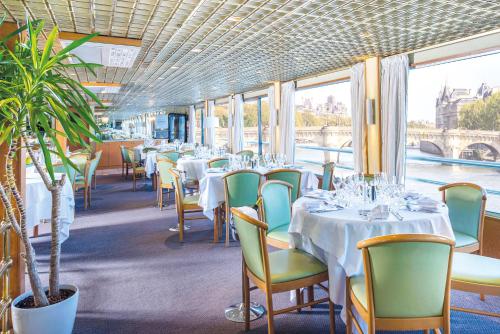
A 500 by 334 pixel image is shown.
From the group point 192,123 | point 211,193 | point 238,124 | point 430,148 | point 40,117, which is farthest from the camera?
point 430,148

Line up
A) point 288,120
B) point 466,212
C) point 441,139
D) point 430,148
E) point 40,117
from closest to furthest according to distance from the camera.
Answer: point 40,117, point 466,212, point 288,120, point 430,148, point 441,139

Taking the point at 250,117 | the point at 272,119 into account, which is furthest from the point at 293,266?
the point at 250,117

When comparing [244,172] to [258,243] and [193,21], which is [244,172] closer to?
[193,21]

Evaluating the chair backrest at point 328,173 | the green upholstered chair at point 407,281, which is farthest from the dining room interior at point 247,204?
the chair backrest at point 328,173

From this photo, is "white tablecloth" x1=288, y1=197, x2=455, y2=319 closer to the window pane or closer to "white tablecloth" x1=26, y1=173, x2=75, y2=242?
"white tablecloth" x1=26, y1=173, x2=75, y2=242

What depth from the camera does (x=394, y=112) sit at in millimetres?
5234

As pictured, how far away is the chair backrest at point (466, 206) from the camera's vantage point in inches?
120

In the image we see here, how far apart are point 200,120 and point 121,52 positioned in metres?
11.9

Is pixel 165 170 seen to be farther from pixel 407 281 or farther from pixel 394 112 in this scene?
pixel 407 281

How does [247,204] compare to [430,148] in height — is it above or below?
below

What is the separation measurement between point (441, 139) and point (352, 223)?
3147 cm

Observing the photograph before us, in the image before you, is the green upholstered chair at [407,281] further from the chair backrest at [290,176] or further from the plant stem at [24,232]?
the chair backrest at [290,176]

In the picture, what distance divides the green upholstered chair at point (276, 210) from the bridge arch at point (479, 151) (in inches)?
1262

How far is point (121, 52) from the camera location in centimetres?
472
